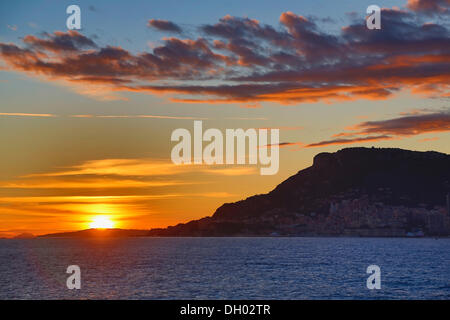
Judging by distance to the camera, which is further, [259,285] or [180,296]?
[259,285]

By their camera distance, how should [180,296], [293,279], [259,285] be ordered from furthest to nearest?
[293,279], [259,285], [180,296]

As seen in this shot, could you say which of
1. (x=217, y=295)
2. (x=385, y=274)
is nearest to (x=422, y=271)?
(x=385, y=274)

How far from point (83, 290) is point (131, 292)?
737 centimetres

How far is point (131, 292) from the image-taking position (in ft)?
239
